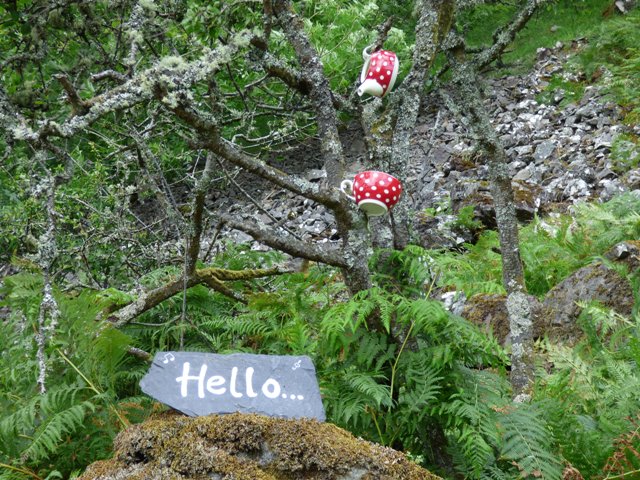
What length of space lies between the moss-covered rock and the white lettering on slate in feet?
0.61

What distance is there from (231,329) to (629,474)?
2.16 meters

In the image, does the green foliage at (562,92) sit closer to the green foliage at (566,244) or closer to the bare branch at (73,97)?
the green foliage at (566,244)

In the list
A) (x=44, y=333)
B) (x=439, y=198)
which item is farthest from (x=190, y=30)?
(x=439, y=198)

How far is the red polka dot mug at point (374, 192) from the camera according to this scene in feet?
10.3

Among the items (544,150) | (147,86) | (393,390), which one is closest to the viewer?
(147,86)

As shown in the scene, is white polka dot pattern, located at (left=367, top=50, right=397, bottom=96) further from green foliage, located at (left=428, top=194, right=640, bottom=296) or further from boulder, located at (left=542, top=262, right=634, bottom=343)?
boulder, located at (left=542, top=262, right=634, bottom=343)

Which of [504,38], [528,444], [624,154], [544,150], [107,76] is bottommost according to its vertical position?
[528,444]

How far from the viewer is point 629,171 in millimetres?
8188

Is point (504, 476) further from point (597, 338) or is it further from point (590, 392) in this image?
point (597, 338)

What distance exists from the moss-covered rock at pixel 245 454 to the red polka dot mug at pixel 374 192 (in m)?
1.19

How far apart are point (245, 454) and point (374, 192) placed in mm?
1383

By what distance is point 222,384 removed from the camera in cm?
249

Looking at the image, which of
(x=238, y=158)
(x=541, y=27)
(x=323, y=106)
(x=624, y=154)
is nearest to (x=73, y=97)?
(x=238, y=158)

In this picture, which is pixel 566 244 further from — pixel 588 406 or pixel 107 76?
pixel 107 76
